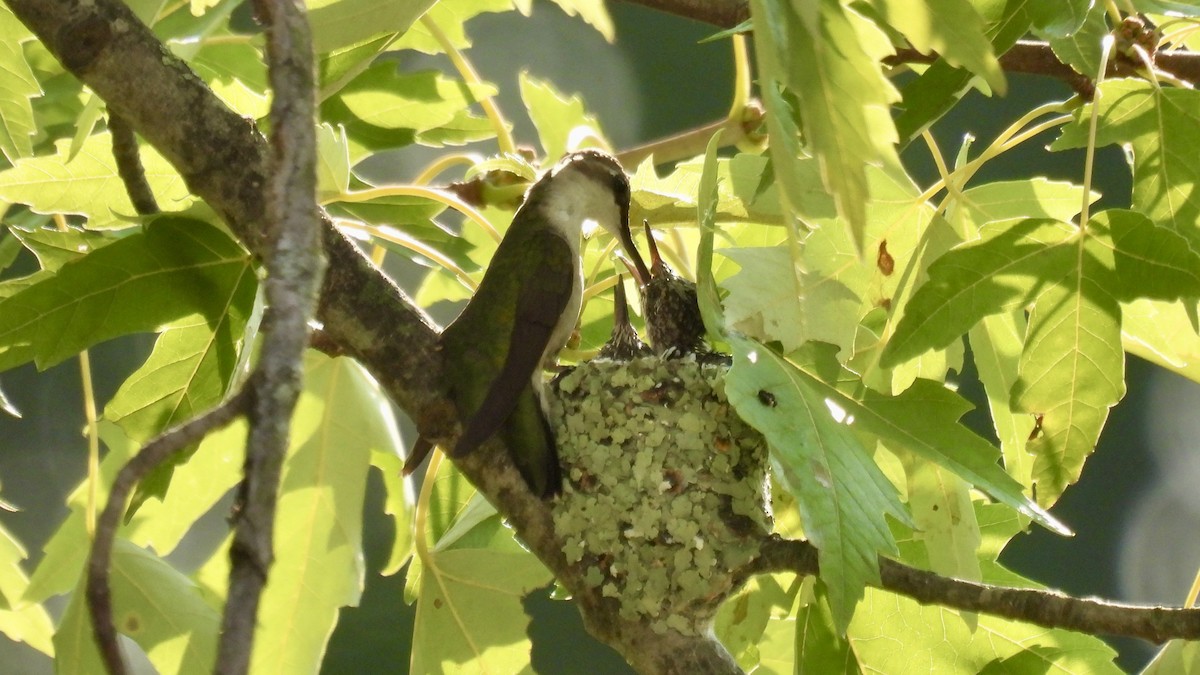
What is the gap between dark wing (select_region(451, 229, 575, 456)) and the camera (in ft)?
5.52

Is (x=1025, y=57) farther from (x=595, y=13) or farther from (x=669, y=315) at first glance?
(x=669, y=315)

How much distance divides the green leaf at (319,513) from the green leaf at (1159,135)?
45.5 inches

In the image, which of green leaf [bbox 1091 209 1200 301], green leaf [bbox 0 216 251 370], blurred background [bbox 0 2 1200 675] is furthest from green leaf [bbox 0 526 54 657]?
blurred background [bbox 0 2 1200 675]

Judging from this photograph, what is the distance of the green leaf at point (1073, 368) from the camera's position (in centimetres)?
150

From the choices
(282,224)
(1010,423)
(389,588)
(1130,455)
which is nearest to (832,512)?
(1010,423)

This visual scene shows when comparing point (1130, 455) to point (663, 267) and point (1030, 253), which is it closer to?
point (663, 267)

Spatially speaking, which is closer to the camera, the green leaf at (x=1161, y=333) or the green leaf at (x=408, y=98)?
the green leaf at (x=1161, y=333)

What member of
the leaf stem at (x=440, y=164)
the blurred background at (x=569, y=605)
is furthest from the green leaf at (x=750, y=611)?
the blurred background at (x=569, y=605)

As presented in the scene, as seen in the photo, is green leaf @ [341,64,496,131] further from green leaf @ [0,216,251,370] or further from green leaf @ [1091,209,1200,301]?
green leaf @ [1091,209,1200,301]

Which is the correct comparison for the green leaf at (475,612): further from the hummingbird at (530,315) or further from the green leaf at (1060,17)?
the green leaf at (1060,17)

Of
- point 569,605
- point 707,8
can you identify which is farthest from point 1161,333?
point 569,605

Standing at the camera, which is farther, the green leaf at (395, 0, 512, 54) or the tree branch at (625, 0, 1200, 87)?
→ the green leaf at (395, 0, 512, 54)

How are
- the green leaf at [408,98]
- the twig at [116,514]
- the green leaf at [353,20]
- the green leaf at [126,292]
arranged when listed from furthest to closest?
the green leaf at [408,98] < the green leaf at [126,292] < the green leaf at [353,20] < the twig at [116,514]

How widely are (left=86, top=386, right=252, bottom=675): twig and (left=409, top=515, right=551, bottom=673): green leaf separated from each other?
3.97 feet
